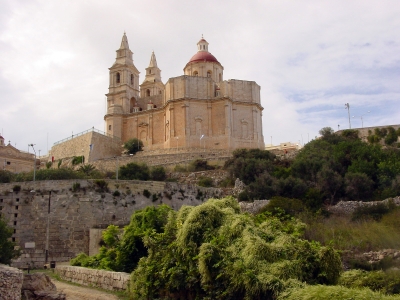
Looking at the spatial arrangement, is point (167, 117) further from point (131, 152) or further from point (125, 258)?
point (125, 258)

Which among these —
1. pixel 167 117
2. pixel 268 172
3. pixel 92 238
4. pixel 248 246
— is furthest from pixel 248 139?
pixel 248 246

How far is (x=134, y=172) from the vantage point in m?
33.2

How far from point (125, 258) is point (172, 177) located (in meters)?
20.6

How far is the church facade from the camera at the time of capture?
44.6 meters

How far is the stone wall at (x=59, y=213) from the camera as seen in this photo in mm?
19156

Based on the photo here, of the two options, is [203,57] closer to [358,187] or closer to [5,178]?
[5,178]

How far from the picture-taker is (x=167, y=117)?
1831 inches

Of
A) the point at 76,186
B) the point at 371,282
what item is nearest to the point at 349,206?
the point at 76,186

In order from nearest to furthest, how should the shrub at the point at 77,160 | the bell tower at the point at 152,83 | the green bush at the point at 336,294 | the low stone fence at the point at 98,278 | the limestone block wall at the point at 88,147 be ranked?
1. the green bush at the point at 336,294
2. the low stone fence at the point at 98,278
3. the shrub at the point at 77,160
4. the limestone block wall at the point at 88,147
5. the bell tower at the point at 152,83

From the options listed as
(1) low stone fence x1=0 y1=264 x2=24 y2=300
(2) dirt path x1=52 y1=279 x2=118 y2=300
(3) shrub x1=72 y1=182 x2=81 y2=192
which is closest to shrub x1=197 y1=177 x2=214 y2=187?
(3) shrub x1=72 y1=182 x2=81 y2=192

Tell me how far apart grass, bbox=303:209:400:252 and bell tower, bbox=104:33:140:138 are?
34252 millimetres

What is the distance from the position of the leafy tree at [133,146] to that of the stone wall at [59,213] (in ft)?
86.1

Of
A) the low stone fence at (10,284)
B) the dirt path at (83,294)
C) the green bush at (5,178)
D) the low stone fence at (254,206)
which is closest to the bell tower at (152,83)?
the green bush at (5,178)

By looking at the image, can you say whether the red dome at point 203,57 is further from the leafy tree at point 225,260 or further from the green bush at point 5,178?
the leafy tree at point 225,260
